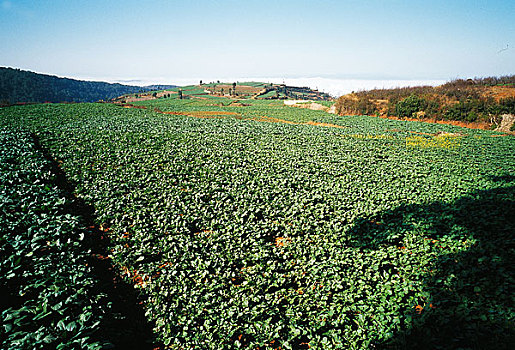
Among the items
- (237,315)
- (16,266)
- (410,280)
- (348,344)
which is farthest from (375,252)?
(16,266)

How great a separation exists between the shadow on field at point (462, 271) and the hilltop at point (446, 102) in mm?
41923

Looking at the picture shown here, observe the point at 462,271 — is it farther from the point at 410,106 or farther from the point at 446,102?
the point at 446,102

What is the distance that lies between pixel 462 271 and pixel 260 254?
5.73 meters

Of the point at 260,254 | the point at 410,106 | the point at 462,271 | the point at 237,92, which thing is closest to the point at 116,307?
the point at 260,254

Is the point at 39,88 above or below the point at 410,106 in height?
above

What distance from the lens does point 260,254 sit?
26.0 ft

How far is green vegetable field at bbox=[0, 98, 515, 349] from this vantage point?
502 cm

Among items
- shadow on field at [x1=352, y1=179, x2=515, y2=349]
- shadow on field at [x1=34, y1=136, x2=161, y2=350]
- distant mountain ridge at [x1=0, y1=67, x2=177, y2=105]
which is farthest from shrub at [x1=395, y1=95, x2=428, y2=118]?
distant mountain ridge at [x1=0, y1=67, x2=177, y2=105]

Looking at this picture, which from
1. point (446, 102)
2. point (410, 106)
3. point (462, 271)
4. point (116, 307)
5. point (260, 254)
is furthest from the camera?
point (410, 106)

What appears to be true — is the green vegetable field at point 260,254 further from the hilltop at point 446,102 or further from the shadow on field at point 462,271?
the hilltop at point 446,102

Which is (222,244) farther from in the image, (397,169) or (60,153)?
(60,153)

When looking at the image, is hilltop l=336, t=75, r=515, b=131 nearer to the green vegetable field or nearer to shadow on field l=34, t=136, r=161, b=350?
the green vegetable field

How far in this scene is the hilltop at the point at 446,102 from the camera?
39.4 meters

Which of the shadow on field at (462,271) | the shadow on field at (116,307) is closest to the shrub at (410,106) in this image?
the shadow on field at (462,271)
